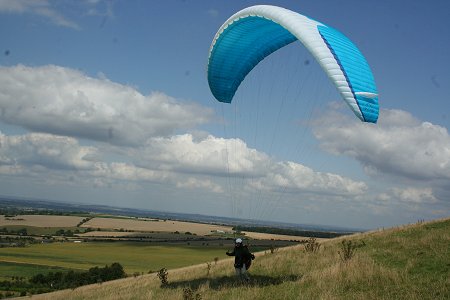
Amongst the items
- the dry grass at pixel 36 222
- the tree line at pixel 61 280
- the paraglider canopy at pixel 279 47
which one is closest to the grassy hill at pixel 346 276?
the paraglider canopy at pixel 279 47

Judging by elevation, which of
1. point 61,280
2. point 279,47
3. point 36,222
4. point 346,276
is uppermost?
point 279,47

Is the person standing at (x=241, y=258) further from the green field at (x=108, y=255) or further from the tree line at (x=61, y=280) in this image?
the green field at (x=108, y=255)

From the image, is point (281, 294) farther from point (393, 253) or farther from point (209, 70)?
point (209, 70)

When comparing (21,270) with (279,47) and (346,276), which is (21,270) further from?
(346,276)

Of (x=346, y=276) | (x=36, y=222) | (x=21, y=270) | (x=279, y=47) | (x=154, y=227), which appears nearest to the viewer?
(x=346, y=276)

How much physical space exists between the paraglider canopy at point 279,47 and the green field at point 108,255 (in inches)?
1377

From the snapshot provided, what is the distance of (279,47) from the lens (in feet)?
57.6

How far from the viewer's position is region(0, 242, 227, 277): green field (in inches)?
2127

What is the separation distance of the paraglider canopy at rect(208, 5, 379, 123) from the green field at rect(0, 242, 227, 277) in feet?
115

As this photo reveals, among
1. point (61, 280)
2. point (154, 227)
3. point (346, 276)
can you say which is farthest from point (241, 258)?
point (154, 227)

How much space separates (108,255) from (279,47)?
5439 cm

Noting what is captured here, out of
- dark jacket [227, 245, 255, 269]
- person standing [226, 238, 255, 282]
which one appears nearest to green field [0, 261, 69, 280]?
person standing [226, 238, 255, 282]

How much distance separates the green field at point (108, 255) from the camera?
5403cm

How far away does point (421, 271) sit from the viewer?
40.2 ft
